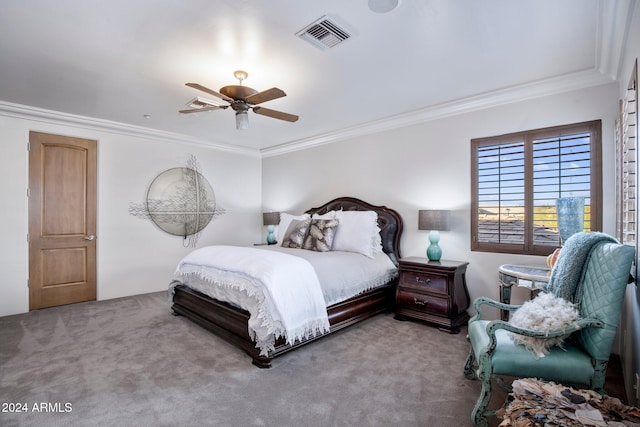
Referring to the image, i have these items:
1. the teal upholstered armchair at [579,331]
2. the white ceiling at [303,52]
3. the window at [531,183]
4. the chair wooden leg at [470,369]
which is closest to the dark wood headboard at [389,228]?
the window at [531,183]

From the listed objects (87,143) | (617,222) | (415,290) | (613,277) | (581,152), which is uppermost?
(87,143)

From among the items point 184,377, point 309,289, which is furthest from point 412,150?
point 184,377

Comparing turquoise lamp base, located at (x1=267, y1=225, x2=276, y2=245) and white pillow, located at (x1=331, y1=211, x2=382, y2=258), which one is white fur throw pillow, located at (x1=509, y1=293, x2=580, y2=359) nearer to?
white pillow, located at (x1=331, y1=211, x2=382, y2=258)

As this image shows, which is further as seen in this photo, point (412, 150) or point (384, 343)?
point (412, 150)

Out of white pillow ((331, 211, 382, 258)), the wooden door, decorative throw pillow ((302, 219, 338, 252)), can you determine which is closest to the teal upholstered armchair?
white pillow ((331, 211, 382, 258))

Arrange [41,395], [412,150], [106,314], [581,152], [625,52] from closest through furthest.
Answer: [41,395] → [625,52] → [581,152] → [106,314] → [412,150]

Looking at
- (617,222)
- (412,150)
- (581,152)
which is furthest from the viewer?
(412,150)

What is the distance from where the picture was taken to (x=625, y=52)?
2.33 metres

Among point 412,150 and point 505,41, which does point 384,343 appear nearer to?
point 412,150

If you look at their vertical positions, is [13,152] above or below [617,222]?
above

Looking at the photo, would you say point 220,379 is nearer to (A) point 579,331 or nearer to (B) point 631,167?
(A) point 579,331

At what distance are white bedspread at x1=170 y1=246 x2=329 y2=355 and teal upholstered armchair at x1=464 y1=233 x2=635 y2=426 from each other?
1342 millimetres

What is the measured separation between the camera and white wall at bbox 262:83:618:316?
302 cm

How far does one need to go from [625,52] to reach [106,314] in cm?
562
